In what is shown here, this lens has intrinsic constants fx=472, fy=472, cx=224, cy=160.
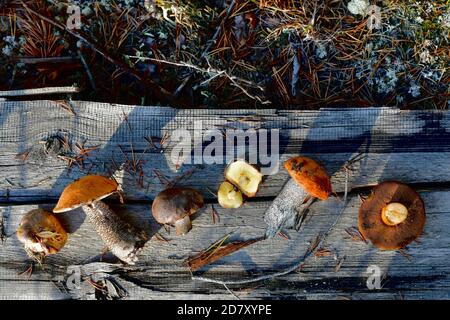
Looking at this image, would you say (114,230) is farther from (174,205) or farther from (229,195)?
(229,195)

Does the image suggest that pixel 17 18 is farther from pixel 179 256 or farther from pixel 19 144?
pixel 179 256

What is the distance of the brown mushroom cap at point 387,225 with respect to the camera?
146 inches

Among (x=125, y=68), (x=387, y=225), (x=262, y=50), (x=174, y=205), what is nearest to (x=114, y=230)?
(x=174, y=205)

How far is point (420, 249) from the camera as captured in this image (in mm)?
3979

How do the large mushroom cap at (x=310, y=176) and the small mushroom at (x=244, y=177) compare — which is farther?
the small mushroom at (x=244, y=177)

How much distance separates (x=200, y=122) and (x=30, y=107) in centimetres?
151

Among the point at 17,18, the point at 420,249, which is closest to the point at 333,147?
the point at 420,249

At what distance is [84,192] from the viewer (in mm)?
3641

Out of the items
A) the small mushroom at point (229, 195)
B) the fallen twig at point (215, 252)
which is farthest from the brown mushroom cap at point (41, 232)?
the small mushroom at point (229, 195)

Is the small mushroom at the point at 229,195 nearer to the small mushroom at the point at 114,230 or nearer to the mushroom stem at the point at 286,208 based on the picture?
the mushroom stem at the point at 286,208

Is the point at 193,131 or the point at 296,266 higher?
the point at 193,131

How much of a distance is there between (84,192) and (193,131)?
1044 mm
